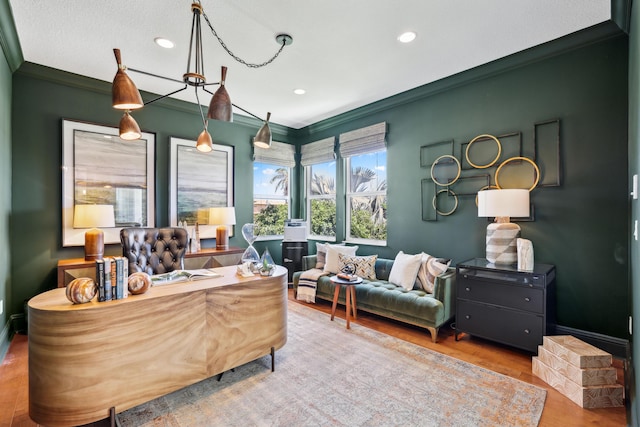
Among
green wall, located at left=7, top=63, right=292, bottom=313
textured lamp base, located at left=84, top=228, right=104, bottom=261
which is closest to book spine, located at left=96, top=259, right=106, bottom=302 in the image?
textured lamp base, located at left=84, top=228, right=104, bottom=261

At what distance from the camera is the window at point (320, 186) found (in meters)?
5.31

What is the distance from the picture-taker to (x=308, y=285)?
427 cm

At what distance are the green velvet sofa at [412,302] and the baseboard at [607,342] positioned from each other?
39.9 inches

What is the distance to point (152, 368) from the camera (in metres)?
1.85

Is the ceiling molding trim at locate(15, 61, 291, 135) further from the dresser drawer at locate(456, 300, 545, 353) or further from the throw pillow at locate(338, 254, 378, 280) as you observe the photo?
the dresser drawer at locate(456, 300, 545, 353)

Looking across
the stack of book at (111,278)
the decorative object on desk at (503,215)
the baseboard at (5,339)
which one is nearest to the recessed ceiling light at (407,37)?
the decorative object on desk at (503,215)

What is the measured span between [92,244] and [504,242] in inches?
169

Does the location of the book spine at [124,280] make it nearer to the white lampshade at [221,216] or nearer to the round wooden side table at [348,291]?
the round wooden side table at [348,291]

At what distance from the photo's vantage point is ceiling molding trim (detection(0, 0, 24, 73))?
2359mm

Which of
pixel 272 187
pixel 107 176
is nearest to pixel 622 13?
pixel 272 187

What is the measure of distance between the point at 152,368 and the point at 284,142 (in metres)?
4.47

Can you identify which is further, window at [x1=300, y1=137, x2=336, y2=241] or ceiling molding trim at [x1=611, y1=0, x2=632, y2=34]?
window at [x1=300, y1=137, x2=336, y2=241]

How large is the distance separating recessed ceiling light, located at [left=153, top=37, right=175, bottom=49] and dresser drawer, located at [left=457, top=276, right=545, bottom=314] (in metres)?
3.55

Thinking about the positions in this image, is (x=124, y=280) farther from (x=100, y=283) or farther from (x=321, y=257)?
(x=321, y=257)
